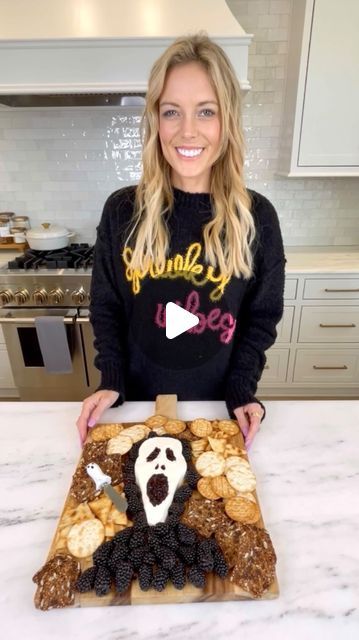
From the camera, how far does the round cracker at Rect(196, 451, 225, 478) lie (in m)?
0.67

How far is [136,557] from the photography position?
1.73 ft

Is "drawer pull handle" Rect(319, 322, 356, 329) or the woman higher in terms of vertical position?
the woman

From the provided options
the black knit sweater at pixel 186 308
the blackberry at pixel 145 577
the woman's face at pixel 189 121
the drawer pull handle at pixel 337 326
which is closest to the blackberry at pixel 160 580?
the blackberry at pixel 145 577

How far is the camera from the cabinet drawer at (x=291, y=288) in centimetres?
213

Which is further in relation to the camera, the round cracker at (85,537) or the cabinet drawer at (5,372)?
the cabinet drawer at (5,372)

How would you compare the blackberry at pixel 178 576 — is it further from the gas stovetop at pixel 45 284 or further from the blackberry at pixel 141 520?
the gas stovetop at pixel 45 284

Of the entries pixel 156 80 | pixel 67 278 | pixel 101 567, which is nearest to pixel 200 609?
pixel 101 567

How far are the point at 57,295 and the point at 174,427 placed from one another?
56.0 inches

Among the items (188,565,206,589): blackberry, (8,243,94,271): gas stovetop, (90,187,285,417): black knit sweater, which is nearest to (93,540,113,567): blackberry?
(188,565,206,589): blackberry

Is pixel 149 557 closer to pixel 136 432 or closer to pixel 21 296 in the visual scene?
pixel 136 432

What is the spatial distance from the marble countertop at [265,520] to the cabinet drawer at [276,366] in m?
1.41

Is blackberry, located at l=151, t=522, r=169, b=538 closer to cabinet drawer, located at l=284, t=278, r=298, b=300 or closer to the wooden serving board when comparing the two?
the wooden serving board

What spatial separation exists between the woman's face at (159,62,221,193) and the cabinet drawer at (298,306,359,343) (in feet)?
4.84

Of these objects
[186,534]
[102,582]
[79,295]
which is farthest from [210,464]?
[79,295]
